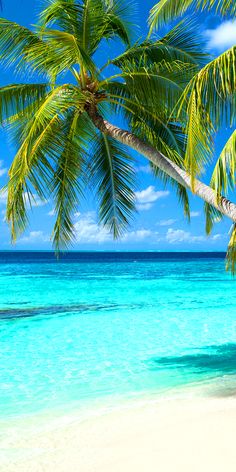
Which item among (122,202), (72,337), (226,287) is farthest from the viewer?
(226,287)

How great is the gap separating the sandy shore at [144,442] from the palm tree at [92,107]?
1.72m

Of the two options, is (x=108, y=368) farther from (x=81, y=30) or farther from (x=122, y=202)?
(x=81, y=30)

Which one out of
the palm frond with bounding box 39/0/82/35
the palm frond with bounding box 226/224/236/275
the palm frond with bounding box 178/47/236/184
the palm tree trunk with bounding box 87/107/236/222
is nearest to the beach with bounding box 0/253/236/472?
the palm frond with bounding box 226/224/236/275

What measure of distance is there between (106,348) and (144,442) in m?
4.96

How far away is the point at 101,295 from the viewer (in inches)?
772

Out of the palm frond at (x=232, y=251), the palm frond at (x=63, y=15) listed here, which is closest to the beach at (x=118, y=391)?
the palm frond at (x=232, y=251)

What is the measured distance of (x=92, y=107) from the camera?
630cm

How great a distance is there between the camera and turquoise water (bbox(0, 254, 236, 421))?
674 cm


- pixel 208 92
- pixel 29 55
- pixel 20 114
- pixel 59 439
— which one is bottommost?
pixel 59 439

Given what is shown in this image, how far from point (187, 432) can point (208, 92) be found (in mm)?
3096

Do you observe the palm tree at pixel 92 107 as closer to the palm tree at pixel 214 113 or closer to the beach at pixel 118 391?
the palm tree at pixel 214 113

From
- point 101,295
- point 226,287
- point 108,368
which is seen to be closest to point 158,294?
point 101,295

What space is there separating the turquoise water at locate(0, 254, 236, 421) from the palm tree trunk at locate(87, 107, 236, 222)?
2.70m

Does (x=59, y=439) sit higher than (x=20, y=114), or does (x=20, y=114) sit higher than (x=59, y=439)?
(x=20, y=114)
